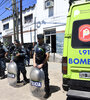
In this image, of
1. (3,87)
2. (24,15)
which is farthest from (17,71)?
(24,15)

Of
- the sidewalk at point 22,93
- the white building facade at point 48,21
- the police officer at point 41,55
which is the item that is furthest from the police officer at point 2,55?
the white building facade at point 48,21

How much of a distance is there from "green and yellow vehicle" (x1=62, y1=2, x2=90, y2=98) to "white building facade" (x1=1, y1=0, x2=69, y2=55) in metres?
10.8

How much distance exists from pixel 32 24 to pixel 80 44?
16023 millimetres

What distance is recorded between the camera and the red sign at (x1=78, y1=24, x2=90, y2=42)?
311 centimetres

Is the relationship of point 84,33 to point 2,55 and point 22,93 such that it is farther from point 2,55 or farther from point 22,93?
point 2,55

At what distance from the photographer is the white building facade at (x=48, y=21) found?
14250 mm

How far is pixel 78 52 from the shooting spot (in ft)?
10.3

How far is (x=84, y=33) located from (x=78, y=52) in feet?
1.47

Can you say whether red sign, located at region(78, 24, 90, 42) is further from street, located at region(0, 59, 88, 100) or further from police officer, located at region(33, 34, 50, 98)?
street, located at region(0, 59, 88, 100)

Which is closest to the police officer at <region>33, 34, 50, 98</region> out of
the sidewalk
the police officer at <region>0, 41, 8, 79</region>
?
the sidewalk

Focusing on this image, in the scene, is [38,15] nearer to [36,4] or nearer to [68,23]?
[36,4]

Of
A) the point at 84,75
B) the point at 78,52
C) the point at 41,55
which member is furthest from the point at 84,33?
the point at 41,55

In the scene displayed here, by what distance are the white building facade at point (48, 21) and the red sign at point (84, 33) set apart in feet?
36.0

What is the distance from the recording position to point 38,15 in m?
17.2
